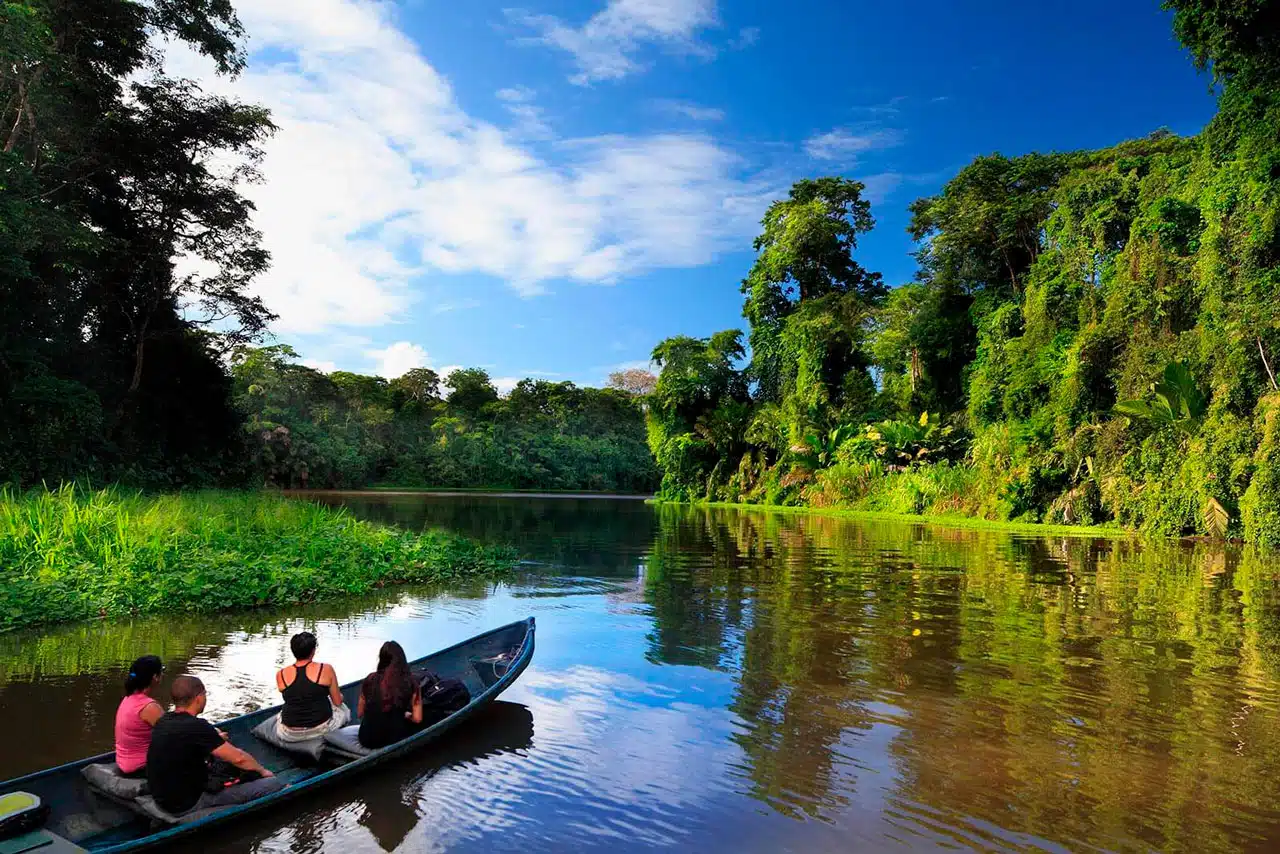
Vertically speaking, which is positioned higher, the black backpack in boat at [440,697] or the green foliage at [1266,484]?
the green foliage at [1266,484]

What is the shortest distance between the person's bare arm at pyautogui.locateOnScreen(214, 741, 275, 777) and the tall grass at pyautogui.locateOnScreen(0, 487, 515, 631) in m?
6.31

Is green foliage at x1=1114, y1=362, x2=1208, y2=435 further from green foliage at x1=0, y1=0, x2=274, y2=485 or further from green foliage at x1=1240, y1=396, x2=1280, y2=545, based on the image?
green foliage at x1=0, y1=0, x2=274, y2=485

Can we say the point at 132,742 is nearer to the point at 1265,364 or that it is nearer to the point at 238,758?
the point at 238,758

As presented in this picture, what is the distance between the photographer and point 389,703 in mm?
5438

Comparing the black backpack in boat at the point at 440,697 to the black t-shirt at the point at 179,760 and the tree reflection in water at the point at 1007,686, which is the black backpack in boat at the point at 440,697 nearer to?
the black t-shirt at the point at 179,760

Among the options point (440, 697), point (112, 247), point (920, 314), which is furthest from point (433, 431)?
point (440, 697)

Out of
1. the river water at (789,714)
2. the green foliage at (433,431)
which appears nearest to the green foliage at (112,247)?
the river water at (789,714)

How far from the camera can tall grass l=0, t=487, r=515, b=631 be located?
977 centimetres

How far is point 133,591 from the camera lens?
10.0 metres

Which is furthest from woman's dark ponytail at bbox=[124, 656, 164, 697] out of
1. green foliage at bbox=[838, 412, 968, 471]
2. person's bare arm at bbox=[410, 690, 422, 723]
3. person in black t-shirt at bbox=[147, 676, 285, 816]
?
green foliage at bbox=[838, 412, 968, 471]

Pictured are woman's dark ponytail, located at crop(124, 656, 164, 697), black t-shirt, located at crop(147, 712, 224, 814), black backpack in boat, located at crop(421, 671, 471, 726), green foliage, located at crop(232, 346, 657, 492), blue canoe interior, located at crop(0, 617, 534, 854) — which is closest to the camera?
blue canoe interior, located at crop(0, 617, 534, 854)

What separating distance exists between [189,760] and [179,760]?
5 cm

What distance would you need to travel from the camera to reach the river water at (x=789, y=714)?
4.59 meters

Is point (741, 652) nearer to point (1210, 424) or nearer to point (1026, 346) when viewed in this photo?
point (1210, 424)
